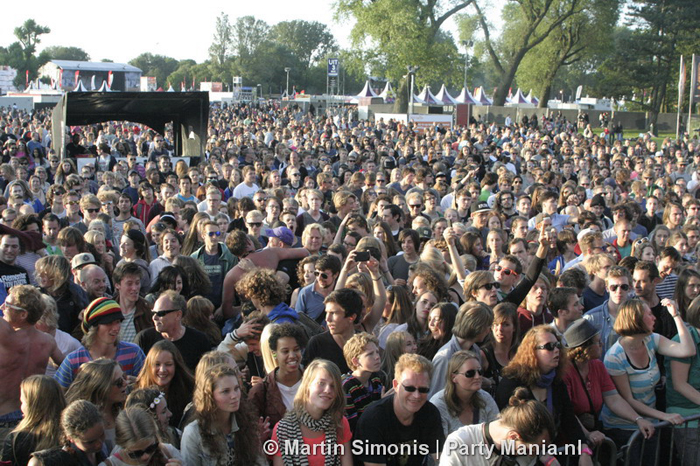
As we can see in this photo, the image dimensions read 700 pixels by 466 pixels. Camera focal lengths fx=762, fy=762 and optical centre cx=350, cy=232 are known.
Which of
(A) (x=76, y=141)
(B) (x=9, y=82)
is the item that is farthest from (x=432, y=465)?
(B) (x=9, y=82)

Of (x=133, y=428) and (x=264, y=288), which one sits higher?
(x=264, y=288)

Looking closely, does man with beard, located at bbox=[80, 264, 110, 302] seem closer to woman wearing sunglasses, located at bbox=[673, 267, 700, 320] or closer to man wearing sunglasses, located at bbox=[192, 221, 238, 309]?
man wearing sunglasses, located at bbox=[192, 221, 238, 309]

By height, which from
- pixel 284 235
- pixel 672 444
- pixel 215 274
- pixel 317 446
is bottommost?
pixel 672 444

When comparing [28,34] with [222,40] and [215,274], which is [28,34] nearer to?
[222,40]

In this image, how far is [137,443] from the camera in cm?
358

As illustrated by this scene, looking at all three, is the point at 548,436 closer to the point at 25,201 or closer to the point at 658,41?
the point at 25,201

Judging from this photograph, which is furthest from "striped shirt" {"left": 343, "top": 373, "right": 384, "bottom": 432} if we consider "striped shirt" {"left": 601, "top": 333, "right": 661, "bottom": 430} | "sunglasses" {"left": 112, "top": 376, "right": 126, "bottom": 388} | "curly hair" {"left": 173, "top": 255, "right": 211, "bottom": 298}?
"curly hair" {"left": 173, "top": 255, "right": 211, "bottom": 298}

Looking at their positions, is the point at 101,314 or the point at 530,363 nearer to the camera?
the point at 530,363

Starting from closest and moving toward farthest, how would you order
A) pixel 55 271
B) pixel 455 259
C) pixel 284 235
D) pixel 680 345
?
pixel 680 345 → pixel 55 271 → pixel 455 259 → pixel 284 235

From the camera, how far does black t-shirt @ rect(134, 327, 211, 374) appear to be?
200 inches

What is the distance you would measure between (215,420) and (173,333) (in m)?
1.26

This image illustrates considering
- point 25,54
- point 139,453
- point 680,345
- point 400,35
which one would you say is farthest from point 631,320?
point 25,54

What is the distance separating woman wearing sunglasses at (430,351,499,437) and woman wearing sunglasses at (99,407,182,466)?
1545 mm

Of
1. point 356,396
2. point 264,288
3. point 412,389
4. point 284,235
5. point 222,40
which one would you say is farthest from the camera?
point 222,40
